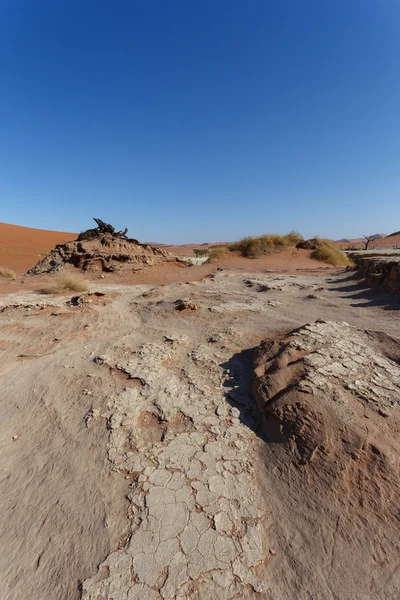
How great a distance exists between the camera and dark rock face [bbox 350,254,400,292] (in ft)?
19.4

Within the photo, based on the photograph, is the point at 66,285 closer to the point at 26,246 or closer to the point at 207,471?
the point at 207,471

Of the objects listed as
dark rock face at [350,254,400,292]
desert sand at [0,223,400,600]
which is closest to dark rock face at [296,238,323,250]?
dark rock face at [350,254,400,292]

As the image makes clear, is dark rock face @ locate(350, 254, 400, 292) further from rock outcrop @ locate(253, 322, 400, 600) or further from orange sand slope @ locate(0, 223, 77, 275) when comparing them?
orange sand slope @ locate(0, 223, 77, 275)

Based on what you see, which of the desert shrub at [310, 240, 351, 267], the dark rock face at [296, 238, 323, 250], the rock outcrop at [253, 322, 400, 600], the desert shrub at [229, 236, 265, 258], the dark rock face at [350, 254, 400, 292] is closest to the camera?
the rock outcrop at [253, 322, 400, 600]

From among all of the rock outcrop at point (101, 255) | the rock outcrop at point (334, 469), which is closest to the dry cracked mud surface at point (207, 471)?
the rock outcrop at point (334, 469)

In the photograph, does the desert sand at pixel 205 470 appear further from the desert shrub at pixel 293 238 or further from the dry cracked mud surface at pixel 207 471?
the desert shrub at pixel 293 238

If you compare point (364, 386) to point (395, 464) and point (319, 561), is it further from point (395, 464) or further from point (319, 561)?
point (319, 561)

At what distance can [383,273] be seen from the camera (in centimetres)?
652

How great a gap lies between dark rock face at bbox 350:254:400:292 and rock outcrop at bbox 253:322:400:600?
3.92m

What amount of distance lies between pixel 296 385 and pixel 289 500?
911 mm

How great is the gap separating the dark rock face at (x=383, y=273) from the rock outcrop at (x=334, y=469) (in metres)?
3.92

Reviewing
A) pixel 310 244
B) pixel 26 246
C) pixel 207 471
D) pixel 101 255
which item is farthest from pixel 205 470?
pixel 26 246

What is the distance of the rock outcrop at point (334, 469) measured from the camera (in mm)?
1361

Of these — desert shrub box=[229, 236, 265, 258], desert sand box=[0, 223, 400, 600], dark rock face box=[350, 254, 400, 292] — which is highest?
desert shrub box=[229, 236, 265, 258]
